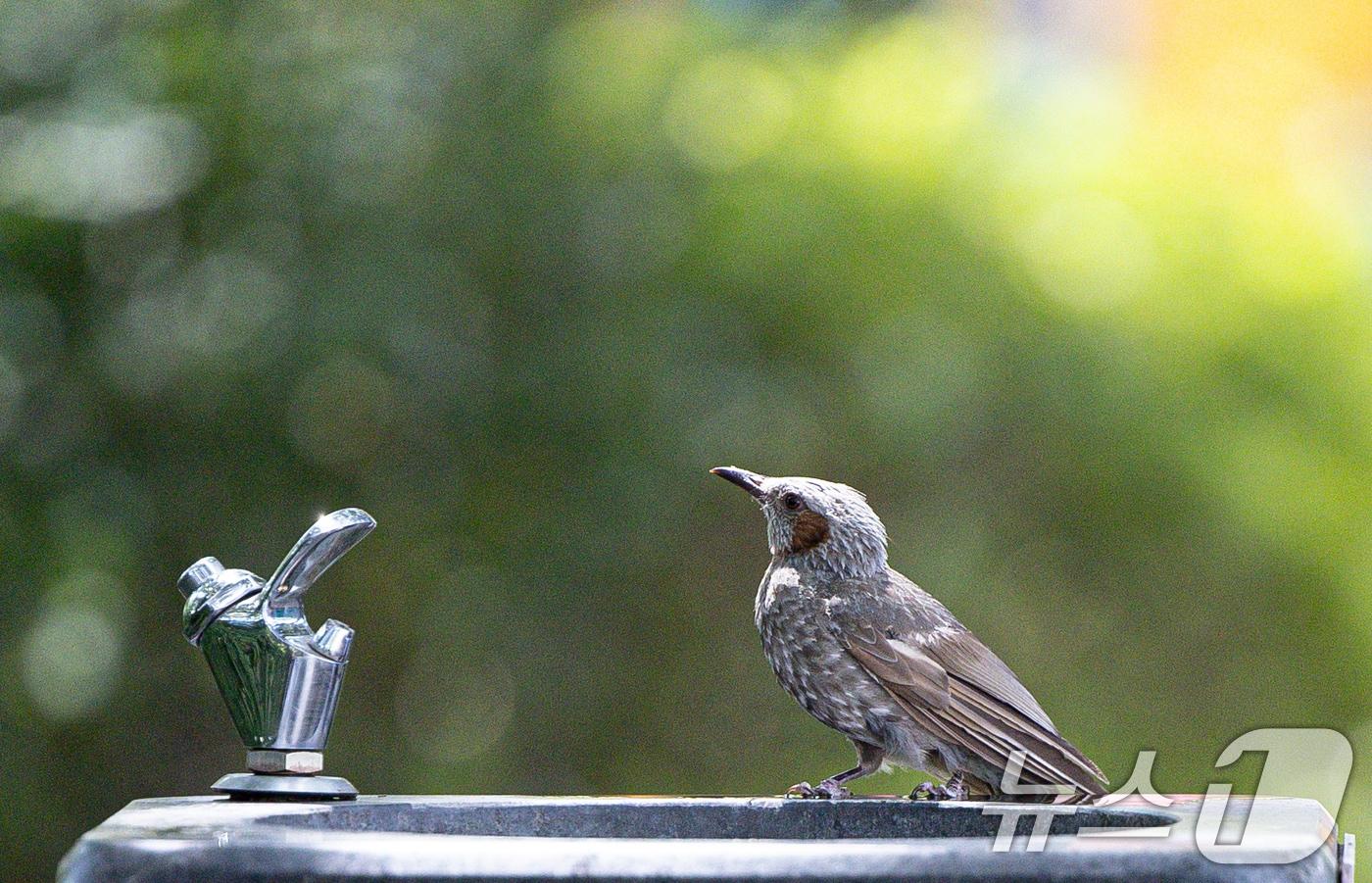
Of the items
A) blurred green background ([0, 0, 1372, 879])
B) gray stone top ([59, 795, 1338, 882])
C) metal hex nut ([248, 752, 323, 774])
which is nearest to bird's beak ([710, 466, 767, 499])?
metal hex nut ([248, 752, 323, 774])

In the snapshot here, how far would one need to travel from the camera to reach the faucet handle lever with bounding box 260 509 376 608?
175 centimetres

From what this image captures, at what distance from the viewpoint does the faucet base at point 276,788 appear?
1.69m

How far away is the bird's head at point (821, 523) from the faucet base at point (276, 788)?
898 mm

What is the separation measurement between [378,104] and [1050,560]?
237cm

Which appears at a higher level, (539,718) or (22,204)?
(22,204)

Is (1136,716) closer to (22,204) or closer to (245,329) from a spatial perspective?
(245,329)

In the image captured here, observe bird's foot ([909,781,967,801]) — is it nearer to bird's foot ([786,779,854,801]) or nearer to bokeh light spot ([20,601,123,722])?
bird's foot ([786,779,854,801])

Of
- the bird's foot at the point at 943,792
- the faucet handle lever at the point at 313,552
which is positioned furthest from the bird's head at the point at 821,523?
the faucet handle lever at the point at 313,552

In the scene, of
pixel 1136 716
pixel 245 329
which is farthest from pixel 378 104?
pixel 1136 716

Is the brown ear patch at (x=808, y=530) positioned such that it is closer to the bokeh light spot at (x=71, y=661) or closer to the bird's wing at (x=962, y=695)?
the bird's wing at (x=962, y=695)

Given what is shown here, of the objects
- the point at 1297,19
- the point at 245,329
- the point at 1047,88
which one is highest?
the point at 1297,19

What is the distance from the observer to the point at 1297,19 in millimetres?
6199

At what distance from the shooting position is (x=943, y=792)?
2141mm

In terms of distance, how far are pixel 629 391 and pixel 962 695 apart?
2266 millimetres
